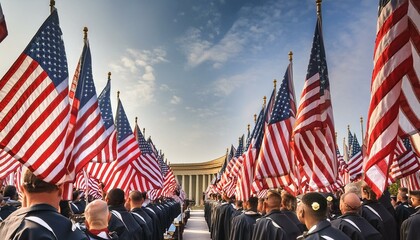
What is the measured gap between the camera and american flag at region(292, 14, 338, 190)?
→ 749cm

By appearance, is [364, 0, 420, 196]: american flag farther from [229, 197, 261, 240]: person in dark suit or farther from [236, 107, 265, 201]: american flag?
[236, 107, 265, 201]: american flag

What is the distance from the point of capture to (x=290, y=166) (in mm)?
9617

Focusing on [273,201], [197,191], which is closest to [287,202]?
[273,201]

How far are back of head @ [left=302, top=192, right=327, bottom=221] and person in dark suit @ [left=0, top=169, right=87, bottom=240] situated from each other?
98.4 inches

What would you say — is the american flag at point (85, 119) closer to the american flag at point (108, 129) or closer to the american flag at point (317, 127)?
the american flag at point (108, 129)

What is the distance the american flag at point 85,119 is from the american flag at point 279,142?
3391 mm

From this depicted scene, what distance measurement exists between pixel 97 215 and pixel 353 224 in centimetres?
337

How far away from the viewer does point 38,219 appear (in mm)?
3053

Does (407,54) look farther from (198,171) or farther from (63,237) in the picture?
(198,171)

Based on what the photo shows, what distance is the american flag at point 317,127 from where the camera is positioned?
7.49 metres

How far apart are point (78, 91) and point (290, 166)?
4.77 m

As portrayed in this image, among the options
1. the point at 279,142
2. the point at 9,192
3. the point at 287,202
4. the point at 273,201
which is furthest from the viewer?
the point at 279,142

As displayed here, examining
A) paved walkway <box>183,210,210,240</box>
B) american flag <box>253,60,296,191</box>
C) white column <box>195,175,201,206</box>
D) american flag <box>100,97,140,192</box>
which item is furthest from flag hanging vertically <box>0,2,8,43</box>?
white column <box>195,175,201,206</box>

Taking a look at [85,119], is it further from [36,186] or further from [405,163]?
[405,163]
